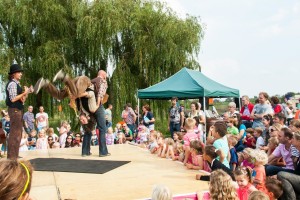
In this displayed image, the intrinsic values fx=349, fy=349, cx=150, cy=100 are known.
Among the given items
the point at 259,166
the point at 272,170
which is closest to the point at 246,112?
the point at 272,170

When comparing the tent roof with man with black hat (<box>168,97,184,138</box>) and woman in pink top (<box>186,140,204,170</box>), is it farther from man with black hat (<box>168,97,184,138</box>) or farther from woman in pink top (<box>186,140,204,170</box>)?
woman in pink top (<box>186,140,204,170</box>)

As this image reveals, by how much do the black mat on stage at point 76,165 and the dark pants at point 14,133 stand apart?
0.40 metres

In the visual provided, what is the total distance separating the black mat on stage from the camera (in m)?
4.92

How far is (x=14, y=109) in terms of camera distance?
526 cm

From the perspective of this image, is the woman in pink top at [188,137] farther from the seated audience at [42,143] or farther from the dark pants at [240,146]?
the seated audience at [42,143]

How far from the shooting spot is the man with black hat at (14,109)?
16.9ft

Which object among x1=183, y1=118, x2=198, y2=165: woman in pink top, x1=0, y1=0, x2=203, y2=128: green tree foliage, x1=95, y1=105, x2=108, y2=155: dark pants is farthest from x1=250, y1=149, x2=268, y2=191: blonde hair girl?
x1=0, y1=0, x2=203, y2=128: green tree foliage

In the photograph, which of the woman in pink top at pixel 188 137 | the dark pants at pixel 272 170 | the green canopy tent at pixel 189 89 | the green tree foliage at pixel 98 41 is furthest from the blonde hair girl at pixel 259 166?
the green tree foliage at pixel 98 41

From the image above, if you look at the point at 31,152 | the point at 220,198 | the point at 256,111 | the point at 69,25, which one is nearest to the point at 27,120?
the point at 31,152

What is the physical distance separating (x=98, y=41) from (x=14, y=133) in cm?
958

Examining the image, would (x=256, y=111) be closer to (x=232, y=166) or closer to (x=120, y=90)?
(x=232, y=166)

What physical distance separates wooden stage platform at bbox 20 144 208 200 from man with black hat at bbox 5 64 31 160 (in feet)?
1.94

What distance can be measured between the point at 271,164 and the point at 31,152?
4671 mm

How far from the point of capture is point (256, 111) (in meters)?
7.82
